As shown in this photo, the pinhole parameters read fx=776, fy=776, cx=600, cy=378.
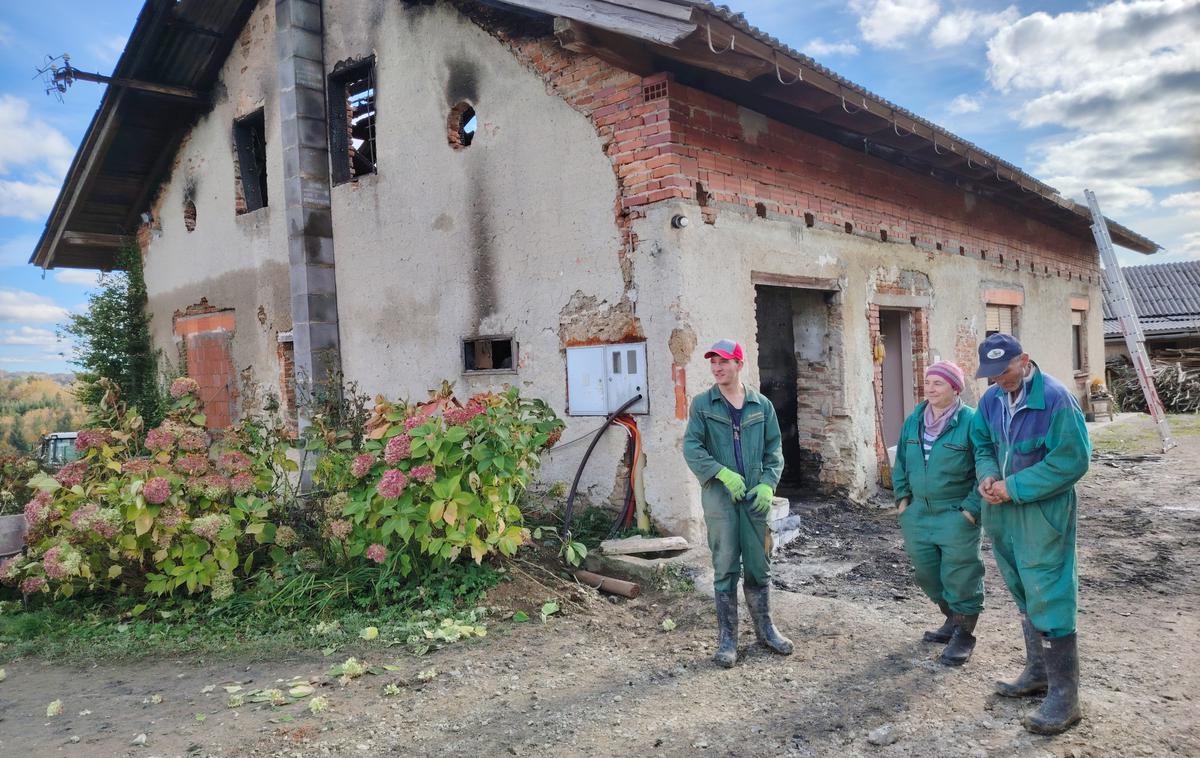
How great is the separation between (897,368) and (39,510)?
8.94m

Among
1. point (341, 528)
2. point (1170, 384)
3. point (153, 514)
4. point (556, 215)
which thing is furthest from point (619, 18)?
point (1170, 384)

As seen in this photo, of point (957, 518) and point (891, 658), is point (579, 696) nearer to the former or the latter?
point (891, 658)

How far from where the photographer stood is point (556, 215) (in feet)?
22.6

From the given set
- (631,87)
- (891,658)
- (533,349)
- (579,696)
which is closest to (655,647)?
(579,696)

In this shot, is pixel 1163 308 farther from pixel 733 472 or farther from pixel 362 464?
pixel 362 464

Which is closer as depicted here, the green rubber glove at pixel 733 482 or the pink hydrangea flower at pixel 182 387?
the green rubber glove at pixel 733 482

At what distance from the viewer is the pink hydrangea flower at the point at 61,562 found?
17.0ft

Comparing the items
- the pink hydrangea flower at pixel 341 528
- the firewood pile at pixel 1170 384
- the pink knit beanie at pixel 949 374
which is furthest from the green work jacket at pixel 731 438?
the firewood pile at pixel 1170 384

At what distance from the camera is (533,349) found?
23.6 feet

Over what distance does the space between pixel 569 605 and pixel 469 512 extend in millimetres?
961

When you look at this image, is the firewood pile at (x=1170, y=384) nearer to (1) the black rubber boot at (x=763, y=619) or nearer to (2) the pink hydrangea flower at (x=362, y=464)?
(1) the black rubber boot at (x=763, y=619)

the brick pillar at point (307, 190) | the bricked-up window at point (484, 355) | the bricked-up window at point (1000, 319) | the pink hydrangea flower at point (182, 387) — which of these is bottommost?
the pink hydrangea flower at point (182, 387)

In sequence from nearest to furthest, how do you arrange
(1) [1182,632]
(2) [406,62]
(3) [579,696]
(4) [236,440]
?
1. (3) [579,696]
2. (1) [1182,632]
3. (4) [236,440]
4. (2) [406,62]

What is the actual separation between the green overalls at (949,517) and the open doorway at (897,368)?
5725mm
